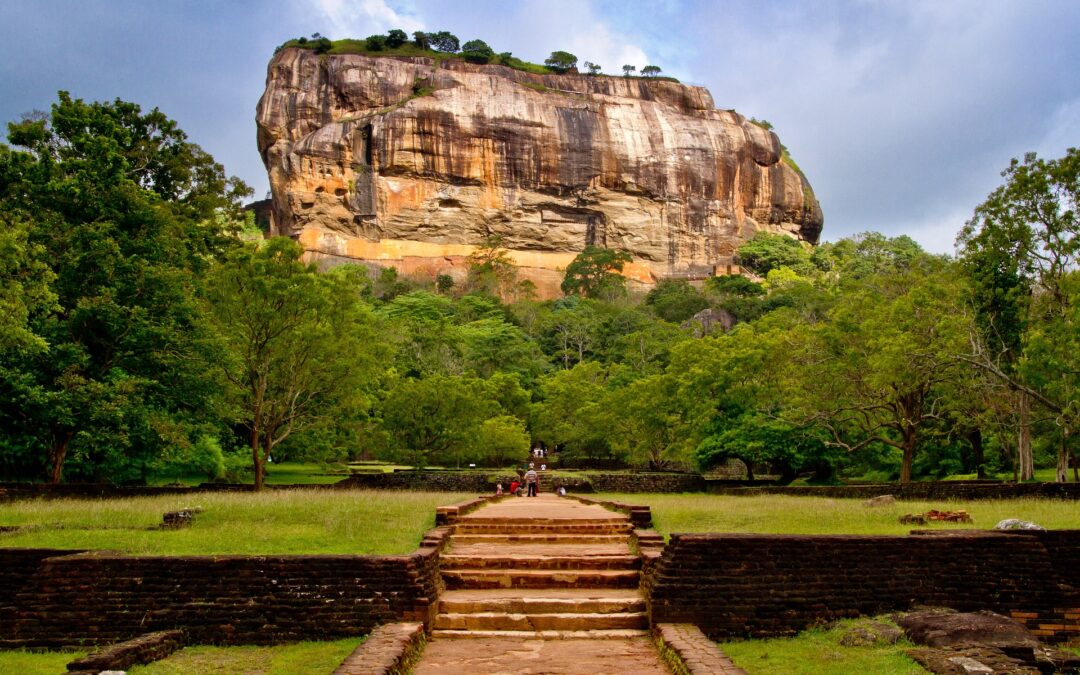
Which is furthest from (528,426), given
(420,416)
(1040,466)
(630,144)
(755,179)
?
(755,179)

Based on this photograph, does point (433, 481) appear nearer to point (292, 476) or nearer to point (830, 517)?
point (292, 476)

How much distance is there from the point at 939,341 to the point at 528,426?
23270 mm

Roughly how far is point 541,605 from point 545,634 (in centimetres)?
51

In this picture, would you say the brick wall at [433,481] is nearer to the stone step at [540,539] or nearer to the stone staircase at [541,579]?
the stone staircase at [541,579]

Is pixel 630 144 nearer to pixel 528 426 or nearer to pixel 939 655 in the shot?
pixel 528 426

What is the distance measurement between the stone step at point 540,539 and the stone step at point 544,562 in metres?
1.43

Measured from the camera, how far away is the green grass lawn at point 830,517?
440 inches

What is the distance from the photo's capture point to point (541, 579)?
976 centimetres

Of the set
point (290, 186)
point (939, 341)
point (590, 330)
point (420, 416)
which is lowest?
point (420, 416)

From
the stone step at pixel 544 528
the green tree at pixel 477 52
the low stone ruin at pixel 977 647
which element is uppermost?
the green tree at pixel 477 52

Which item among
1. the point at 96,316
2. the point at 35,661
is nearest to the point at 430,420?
the point at 96,316

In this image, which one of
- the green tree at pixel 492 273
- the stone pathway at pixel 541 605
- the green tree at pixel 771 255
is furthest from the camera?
the green tree at pixel 771 255

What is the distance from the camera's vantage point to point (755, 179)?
89.0 metres

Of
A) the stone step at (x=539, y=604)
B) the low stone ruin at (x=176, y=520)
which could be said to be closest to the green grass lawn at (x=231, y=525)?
the low stone ruin at (x=176, y=520)
